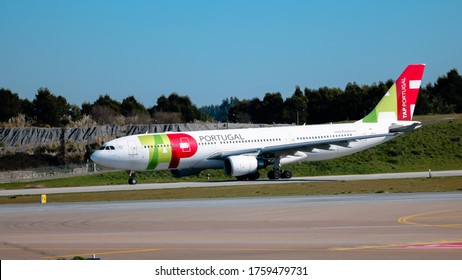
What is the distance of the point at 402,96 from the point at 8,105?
70572 millimetres

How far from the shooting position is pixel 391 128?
6538 centimetres

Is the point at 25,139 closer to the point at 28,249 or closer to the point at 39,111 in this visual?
the point at 39,111

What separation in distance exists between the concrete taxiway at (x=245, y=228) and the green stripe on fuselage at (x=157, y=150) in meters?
16.9

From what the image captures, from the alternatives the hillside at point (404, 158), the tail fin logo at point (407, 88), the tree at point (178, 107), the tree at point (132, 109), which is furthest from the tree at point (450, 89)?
the tail fin logo at point (407, 88)

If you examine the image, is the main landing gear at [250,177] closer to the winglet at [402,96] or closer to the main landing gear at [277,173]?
the main landing gear at [277,173]

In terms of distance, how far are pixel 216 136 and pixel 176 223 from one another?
30.7 metres

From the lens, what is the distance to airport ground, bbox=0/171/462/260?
801 inches

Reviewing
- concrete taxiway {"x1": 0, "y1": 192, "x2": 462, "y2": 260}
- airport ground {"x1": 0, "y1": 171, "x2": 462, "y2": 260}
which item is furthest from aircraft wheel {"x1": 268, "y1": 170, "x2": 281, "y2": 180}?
concrete taxiway {"x1": 0, "y1": 192, "x2": 462, "y2": 260}

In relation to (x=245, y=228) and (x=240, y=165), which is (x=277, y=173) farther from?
(x=245, y=228)

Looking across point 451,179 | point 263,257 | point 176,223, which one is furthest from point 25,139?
point 263,257

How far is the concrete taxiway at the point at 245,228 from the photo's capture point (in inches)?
801

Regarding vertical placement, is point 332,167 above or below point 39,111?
below

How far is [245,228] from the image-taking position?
87.0ft

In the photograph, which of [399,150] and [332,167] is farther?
[399,150]
